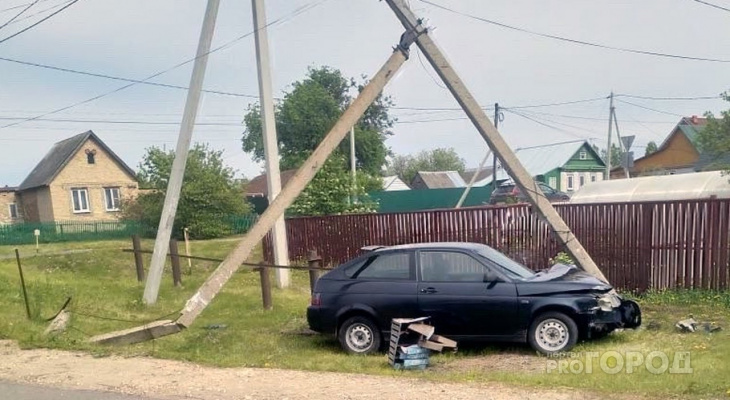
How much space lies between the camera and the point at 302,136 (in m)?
48.1

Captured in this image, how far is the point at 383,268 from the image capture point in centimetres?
758

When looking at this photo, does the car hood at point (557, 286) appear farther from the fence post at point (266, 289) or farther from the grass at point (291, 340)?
the fence post at point (266, 289)

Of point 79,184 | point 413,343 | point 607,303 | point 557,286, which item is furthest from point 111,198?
point 607,303

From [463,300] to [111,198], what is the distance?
129 ft

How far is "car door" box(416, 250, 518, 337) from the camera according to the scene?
22.8 feet

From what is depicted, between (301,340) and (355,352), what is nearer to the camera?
(355,352)

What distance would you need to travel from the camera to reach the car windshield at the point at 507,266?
7242 millimetres

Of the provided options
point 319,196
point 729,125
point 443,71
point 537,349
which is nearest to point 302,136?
point 319,196

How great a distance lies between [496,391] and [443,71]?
5.72 metres

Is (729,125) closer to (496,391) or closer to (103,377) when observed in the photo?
(496,391)

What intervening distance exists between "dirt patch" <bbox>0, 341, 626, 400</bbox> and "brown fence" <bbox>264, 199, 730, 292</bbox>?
187 inches

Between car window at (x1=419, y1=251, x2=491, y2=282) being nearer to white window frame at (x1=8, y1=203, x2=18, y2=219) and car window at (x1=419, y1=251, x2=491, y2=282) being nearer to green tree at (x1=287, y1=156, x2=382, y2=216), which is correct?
Result: green tree at (x1=287, y1=156, x2=382, y2=216)

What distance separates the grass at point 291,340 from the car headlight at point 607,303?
497 millimetres

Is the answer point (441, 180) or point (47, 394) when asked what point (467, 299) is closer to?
point (47, 394)
